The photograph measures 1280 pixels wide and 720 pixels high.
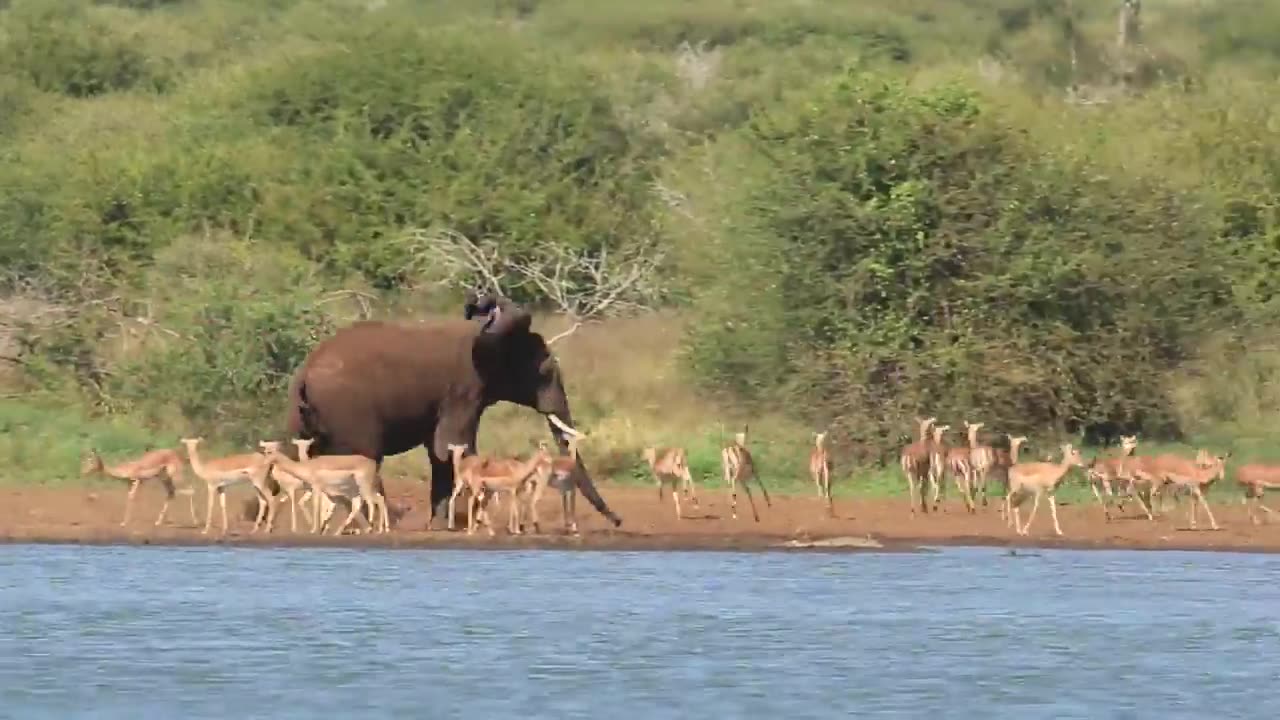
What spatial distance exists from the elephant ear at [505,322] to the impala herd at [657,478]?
36.5 inches

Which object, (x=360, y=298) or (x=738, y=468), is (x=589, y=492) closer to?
(x=738, y=468)

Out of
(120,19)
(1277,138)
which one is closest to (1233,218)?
(1277,138)

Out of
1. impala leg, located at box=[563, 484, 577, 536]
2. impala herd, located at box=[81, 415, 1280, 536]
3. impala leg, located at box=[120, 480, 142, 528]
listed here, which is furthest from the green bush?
impala leg, located at box=[563, 484, 577, 536]

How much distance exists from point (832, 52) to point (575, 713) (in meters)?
43.4

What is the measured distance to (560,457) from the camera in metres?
22.0

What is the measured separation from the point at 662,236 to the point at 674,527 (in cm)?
1260

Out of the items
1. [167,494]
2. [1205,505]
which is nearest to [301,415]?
[167,494]

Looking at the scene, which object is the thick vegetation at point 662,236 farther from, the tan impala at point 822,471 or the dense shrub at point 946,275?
the tan impala at point 822,471

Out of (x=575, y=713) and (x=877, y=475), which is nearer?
(x=575, y=713)

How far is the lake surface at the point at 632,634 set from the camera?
1473cm

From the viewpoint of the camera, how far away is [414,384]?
22.5m

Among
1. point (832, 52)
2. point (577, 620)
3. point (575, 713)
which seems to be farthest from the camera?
point (832, 52)

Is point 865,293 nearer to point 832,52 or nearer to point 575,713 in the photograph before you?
point 575,713

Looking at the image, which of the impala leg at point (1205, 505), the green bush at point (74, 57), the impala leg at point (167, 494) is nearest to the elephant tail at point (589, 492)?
the impala leg at point (167, 494)
